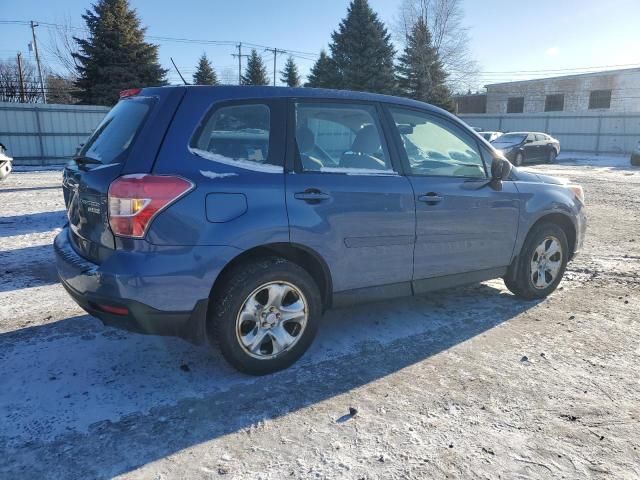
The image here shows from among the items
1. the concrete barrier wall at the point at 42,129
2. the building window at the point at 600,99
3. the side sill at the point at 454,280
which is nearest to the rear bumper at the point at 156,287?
the side sill at the point at 454,280

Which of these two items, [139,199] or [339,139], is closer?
[139,199]

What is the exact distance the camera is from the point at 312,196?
3.37 metres

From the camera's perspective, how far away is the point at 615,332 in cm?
425

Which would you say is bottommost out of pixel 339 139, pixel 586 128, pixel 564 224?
pixel 564 224

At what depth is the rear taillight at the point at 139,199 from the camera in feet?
9.44

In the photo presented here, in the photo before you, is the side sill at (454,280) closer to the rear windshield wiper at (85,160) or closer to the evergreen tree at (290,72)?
the rear windshield wiper at (85,160)

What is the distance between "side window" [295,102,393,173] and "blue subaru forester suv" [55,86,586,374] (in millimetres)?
10

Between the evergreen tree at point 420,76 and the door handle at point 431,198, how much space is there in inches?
1341

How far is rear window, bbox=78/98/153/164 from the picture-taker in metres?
3.16

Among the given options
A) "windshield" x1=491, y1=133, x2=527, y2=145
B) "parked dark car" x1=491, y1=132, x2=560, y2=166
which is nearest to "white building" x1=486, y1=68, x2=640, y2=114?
"parked dark car" x1=491, y1=132, x2=560, y2=166

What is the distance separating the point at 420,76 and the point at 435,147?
35.1 meters

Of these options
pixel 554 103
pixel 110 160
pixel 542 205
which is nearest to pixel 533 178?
pixel 542 205

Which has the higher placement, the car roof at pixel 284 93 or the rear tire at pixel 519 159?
the car roof at pixel 284 93

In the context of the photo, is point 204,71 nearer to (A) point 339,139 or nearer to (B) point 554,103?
(B) point 554,103
